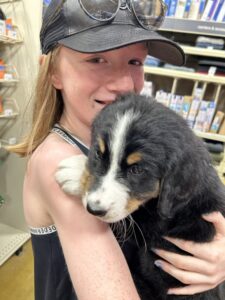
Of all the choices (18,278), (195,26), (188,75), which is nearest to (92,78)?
(188,75)

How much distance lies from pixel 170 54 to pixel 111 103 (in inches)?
13.7

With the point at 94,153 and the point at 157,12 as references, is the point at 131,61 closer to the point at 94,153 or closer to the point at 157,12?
the point at 157,12

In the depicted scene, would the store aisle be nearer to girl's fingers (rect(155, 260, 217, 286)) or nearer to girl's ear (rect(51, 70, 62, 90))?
girl's fingers (rect(155, 260, 217, 286))

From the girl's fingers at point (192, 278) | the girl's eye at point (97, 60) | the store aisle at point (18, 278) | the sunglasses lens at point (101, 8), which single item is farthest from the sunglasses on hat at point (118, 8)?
the store aisle at point (18, 278)

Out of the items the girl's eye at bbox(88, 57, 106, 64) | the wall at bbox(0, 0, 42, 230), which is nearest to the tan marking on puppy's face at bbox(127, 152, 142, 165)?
the girl's eye at bbox(88, 57, 106, 64)

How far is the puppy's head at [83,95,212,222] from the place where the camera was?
828mm

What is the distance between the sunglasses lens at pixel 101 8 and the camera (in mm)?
891

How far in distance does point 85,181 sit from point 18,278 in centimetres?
216

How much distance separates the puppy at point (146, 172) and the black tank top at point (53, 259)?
0.45ft

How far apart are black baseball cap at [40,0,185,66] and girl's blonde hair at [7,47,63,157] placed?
12cm

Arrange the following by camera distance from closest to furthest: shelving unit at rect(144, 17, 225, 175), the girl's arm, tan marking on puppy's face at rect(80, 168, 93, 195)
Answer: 1. the girl's arm
2. tan marking on puppy's face at rect(80, 168, 93, 195)
3. shelving unit at rect(144, 17, 225, 175)

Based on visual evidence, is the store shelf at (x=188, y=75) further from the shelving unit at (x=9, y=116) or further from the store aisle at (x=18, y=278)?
the store aisle at (x=18, y=278)

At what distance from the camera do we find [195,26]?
2.45 metres

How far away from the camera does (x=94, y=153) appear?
91 centimetres
